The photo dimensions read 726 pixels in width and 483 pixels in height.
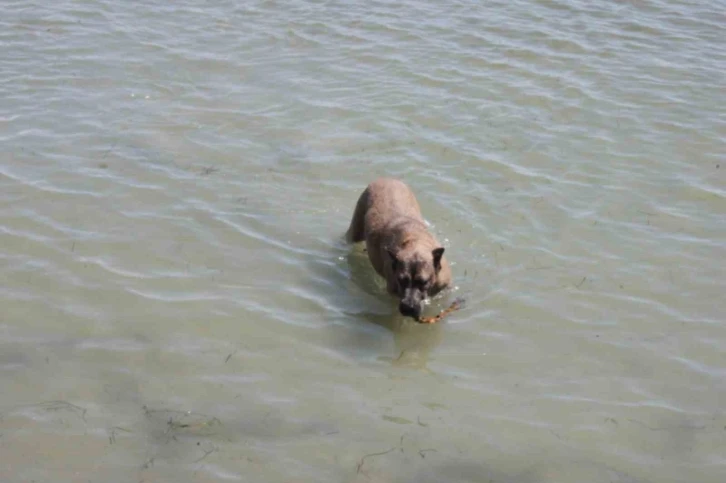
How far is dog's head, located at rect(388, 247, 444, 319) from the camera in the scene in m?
8.95

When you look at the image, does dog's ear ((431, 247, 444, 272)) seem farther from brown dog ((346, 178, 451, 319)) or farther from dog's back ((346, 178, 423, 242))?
dog's back ((346, 178, 423, 242))

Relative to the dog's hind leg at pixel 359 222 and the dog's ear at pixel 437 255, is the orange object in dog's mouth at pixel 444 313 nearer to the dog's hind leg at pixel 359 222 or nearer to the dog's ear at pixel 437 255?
the dog's ear at pixel 437 255

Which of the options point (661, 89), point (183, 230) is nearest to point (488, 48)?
point (661, 89)

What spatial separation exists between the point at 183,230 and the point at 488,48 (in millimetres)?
7448

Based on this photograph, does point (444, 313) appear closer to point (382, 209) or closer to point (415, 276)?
point (415, 276)

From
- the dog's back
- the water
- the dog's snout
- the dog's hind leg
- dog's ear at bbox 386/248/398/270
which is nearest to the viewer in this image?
the water

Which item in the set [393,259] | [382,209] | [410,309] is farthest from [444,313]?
[382,209]

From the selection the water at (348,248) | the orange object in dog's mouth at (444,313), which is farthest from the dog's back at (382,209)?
the orange object in dog's mouth at (444,313)

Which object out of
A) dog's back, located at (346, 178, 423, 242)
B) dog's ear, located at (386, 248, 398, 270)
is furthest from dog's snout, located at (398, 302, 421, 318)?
dog's back, located at (346, 178, 423, 242)

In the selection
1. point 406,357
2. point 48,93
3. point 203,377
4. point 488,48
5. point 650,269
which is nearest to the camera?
point 203,377

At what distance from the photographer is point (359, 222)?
1051 cm

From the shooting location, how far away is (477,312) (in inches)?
366

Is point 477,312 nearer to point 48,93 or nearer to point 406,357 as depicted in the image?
point 406,357

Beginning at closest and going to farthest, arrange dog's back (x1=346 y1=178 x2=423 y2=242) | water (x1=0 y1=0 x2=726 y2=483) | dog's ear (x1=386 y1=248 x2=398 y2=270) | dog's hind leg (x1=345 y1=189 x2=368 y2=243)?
water (x1=0 y1=0 x2=726 y2=483) → dog's ear (x1=386 y1=248 x2=398 y2=270) → dog's back (x1=346 y1=178 x2=423 y2=242) → dog's hind leg (x1=345 y1=189 x2=368 y2=243)
